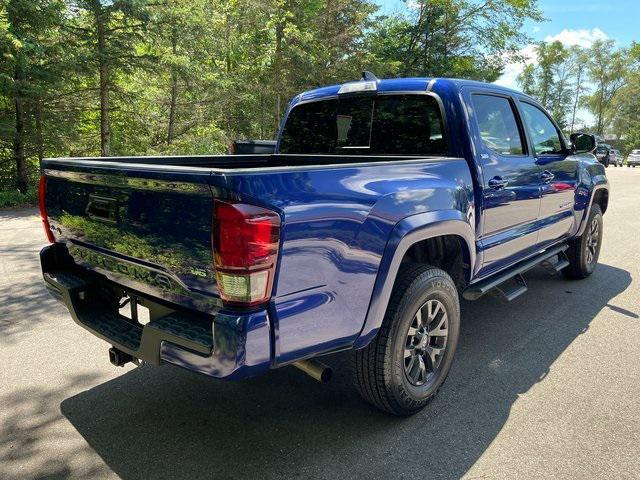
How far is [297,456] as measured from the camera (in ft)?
7.93

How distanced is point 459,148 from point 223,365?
7.27 ft

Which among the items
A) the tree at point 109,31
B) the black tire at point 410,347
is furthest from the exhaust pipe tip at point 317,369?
the tree at point 109,31

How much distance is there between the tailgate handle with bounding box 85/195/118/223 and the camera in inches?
91.5

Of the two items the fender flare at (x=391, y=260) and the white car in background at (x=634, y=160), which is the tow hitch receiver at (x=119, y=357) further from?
the white car in background at (x=634, y=160)

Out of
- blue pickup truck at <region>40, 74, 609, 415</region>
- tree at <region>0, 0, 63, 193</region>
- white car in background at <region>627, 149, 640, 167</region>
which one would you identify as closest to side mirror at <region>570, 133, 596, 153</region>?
blue pickup truck at <region>40, 74, 609, 415</region>

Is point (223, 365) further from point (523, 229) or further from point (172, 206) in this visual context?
point (523, 229)

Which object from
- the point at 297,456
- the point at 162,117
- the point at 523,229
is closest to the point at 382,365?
the point at 297,456

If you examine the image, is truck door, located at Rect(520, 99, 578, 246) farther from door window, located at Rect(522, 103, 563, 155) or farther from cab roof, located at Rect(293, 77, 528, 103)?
cab roof, located at Rect(293, 77, 528, 103)

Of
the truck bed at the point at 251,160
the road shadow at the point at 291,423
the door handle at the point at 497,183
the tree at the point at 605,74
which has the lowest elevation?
the road shadow at the point at 291,423

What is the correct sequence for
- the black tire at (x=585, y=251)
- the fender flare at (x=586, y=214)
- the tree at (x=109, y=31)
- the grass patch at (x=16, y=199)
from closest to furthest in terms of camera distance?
1. the fender flare at (x=586, y=214)
2. the black tire at (x=585, y=251)
3. the grass patch at (x=16, y=199)
4. the tree at (x=109, y=31)

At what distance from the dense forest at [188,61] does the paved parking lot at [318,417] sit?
885cm

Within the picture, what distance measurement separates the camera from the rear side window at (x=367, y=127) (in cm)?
343

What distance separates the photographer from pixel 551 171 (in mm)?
4340

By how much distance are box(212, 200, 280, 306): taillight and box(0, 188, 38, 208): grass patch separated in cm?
1109
